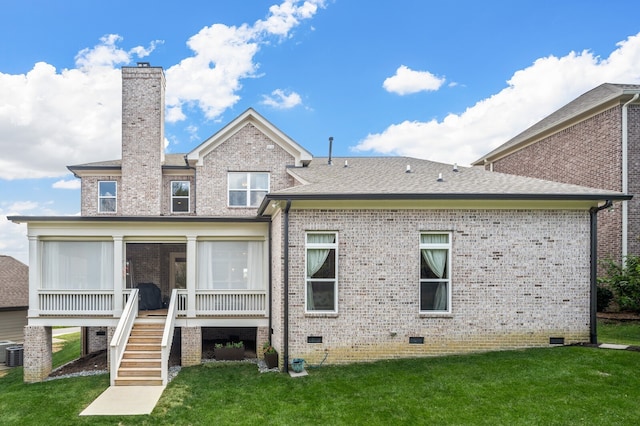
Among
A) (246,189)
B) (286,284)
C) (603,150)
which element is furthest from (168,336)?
(603,150)

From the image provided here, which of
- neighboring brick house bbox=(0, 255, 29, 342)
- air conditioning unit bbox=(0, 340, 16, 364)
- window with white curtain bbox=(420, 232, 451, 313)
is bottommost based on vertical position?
air conditioning unit bbox=(0, 340, 16, 364)

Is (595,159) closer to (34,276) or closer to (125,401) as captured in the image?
(125,401)

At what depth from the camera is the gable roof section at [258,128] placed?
14.9m

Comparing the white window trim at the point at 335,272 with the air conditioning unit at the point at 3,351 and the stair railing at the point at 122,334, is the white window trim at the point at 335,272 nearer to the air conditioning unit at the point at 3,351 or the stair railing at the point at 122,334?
the stair railing at the point at 122,334

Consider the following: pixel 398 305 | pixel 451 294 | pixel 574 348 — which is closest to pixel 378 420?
pixel 398 305

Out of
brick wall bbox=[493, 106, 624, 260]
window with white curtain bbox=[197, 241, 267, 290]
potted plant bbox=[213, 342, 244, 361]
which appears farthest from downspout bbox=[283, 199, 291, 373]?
brick wall bbox=[493, 106, 624, 260]

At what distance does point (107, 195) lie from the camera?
16.3 metres

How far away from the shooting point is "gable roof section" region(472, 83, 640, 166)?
607 inches

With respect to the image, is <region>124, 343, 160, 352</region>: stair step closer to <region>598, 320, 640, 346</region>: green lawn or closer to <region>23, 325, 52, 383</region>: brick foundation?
<region>23, 325, 52, 383</region>: brick foundation

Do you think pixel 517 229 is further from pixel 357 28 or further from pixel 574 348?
pixel 357 28

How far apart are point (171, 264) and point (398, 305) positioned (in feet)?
32.1

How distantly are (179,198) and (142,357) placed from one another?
7.52 m

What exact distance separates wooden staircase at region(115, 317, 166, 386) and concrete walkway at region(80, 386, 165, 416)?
212 millimetres

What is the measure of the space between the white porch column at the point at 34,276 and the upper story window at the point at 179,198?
5.16 metres
